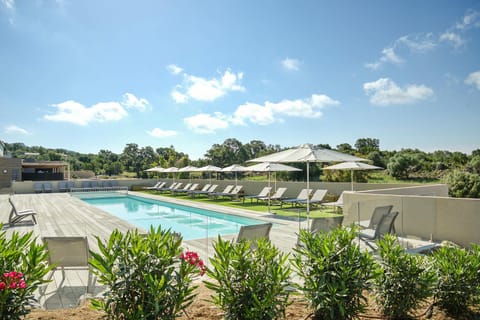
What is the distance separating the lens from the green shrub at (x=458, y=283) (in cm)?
282

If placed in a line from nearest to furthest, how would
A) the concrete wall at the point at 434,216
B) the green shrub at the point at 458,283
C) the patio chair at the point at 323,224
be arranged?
the green shrub at the point at 458,283
the patio chair at the point at 323,224
the concrete wall at the point at 434,216

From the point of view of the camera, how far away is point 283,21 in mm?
14188

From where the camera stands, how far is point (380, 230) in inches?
228

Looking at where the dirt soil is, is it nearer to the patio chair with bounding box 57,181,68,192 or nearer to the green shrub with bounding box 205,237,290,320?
the green shrub with bounding box 205,237,290,320

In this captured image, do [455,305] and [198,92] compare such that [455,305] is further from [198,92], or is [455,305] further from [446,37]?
[198,92]

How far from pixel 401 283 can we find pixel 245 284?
1.42 meters

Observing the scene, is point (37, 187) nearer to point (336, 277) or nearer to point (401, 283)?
point (336, 277)

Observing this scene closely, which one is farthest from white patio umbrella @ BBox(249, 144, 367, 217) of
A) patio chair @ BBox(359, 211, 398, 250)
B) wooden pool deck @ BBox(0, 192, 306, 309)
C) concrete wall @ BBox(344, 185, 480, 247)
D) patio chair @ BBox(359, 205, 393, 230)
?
patio chair @ BBox(359, 211, 398, 250)

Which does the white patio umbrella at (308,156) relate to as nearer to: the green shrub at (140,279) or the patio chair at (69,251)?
the patio chair at (69,251)

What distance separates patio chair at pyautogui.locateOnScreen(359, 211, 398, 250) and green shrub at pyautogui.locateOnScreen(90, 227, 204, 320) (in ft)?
13.7

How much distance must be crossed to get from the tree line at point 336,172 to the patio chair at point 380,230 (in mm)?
13118

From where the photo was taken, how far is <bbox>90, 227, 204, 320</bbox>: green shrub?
7.03 ft

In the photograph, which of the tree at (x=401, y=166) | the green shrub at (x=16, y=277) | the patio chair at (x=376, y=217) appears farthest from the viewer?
the tree at (x=401, y=166)

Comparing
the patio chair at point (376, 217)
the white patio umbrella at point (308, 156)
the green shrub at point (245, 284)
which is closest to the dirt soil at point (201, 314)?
the green shrub at point (245, 284)
